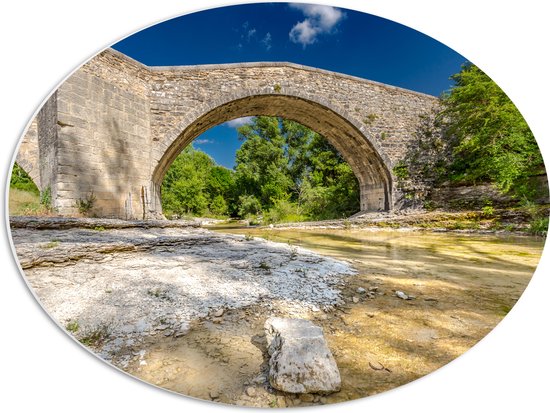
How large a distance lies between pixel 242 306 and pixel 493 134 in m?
2.98

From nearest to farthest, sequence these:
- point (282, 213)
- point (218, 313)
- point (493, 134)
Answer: point (218, 313)
point (493, 134)
point (282, 213)

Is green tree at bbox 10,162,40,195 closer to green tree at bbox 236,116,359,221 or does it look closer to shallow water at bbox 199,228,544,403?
shallow water at bbox 199,228,544,403

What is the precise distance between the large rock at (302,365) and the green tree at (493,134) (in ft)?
8.23

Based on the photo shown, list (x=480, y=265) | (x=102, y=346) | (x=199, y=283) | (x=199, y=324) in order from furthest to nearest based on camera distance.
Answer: (x=480, y=265) < (x=199, y=283) < (x=199, y=324) < (x=102, y=346)

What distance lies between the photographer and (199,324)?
1.29 meters

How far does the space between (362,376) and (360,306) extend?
45cm

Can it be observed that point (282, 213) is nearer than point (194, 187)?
No

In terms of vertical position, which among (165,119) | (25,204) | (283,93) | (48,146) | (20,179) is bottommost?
(25,204)

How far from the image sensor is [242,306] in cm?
144

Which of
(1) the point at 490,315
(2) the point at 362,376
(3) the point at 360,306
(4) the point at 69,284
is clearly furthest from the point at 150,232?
(1) the point at 490,315

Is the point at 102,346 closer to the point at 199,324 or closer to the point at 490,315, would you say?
the point at 199,324

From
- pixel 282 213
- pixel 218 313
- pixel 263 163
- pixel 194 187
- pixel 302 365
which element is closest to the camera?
pixel 302 365

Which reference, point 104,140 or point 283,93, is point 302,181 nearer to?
point 283,93

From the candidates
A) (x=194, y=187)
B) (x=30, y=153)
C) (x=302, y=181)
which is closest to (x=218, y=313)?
(x=30, y=153)
